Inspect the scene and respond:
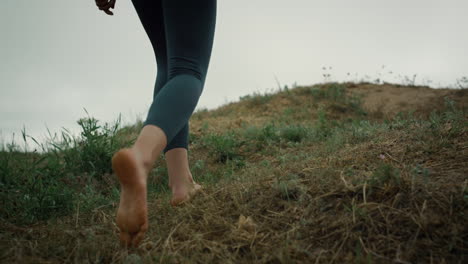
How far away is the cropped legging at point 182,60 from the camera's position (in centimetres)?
137

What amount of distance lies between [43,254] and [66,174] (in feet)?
4.52

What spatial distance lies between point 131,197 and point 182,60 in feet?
2.17

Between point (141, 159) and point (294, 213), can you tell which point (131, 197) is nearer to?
point (141, 159)

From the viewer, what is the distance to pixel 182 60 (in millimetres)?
1507

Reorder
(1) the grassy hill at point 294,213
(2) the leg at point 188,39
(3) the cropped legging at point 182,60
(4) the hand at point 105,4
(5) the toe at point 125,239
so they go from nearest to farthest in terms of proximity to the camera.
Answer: (1) the grassy hill at point 294,213 < (5) the toe at point 125,239 < (3) the cropped legging at point 182,60 < (2) the leg at point 188,39 < (4) the hand at point 105,4

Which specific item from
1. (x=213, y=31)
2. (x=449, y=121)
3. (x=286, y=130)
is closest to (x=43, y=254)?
(x=213, y=31)

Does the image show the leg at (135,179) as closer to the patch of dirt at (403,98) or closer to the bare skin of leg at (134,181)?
the bare skin of leg at (134,181)

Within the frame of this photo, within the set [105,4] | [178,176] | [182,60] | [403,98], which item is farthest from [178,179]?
[403,98]

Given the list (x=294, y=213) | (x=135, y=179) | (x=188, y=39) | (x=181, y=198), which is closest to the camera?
(x=135, y=179)

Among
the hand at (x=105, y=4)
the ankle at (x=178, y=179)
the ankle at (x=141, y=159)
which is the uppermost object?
the hand at (x=105, y=4)

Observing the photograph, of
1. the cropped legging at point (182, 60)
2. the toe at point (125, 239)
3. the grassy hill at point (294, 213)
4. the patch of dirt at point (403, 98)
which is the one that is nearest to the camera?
the grassy hill at point (294, 213)

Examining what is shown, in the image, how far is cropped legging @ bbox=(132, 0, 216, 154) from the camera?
4.49ft

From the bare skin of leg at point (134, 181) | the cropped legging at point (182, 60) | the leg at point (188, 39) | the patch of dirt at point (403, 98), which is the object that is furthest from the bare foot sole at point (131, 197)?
the patch of dirt at point (403, 98)

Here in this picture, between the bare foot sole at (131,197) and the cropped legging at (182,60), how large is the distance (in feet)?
0.65
